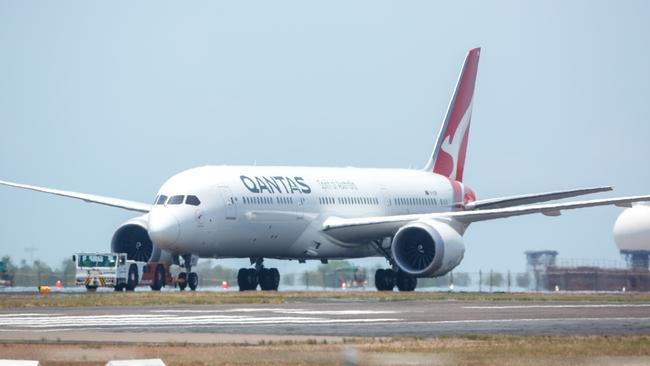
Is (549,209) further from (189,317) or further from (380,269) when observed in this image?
(189,317)

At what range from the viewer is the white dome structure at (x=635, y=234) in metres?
99.1

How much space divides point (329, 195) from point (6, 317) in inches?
1148

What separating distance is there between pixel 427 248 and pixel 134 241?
41.1ft

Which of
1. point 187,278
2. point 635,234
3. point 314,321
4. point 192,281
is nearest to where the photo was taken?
point 314,321

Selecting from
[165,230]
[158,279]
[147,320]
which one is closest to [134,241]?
[158,279]

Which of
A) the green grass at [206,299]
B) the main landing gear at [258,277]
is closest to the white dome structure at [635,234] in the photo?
the main landing gear at [258,277]

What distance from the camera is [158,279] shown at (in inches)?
2467

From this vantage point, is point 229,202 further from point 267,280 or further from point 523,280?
point 523,280

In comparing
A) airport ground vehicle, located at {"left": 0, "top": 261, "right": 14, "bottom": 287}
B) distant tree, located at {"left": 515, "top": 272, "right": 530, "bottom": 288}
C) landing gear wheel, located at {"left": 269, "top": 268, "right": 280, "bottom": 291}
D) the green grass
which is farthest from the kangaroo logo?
airport ground vehicle, located at {"left": 0, "top": 261, "right": 14, "bottom": 287}

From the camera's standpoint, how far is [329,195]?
66.1m

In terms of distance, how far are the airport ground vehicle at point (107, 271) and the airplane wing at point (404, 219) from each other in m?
8.56

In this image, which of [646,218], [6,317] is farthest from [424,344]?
[646,218]

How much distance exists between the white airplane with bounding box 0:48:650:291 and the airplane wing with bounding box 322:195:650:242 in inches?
1.6

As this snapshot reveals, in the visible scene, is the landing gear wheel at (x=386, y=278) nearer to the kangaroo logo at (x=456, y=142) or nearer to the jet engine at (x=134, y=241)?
the jet engine at (x=134, y=241)
